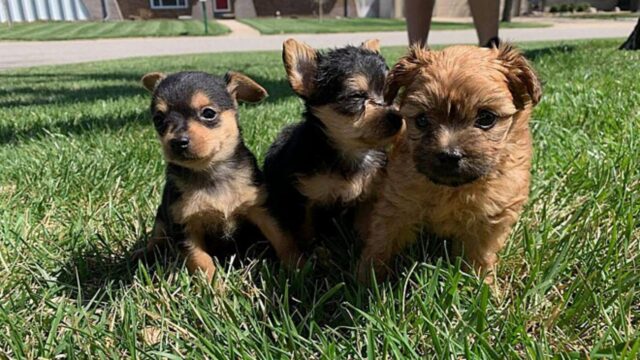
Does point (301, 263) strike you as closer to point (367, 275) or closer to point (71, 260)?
point (367, 275)

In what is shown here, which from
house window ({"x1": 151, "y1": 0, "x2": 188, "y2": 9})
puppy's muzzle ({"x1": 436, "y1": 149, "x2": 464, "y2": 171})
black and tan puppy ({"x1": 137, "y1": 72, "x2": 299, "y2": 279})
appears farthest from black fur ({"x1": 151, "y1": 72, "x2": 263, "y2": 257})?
house window ({"x1": 151, "y1": 0, "x2": 188, "y2": 9})

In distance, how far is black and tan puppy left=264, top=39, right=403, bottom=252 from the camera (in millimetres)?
2832

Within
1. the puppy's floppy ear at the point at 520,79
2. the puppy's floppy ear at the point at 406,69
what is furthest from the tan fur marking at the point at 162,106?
the puppy's floppy ear at the point at 520,79

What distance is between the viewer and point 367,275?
8.17 ft

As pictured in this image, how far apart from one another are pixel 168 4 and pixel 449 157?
44.9 meters

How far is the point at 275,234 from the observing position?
272cm

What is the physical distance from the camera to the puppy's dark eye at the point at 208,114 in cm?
269

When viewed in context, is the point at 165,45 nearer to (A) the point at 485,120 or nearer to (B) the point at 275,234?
(B) the point at 275,234

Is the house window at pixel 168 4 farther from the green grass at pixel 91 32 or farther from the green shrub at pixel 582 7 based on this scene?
the green shrub at pixel 582 7

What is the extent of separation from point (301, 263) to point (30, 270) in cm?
127

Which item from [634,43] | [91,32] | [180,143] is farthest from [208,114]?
[91,32]

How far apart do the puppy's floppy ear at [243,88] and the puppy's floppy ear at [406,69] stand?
2.39 ft

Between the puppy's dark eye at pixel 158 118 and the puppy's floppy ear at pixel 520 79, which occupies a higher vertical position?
the puppy's floppy ear at pixel 520 79

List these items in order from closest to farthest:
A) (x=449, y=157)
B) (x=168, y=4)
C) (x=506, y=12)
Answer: (x=449, y=157) → (x=506, y=12) → (x=168, y=4)
